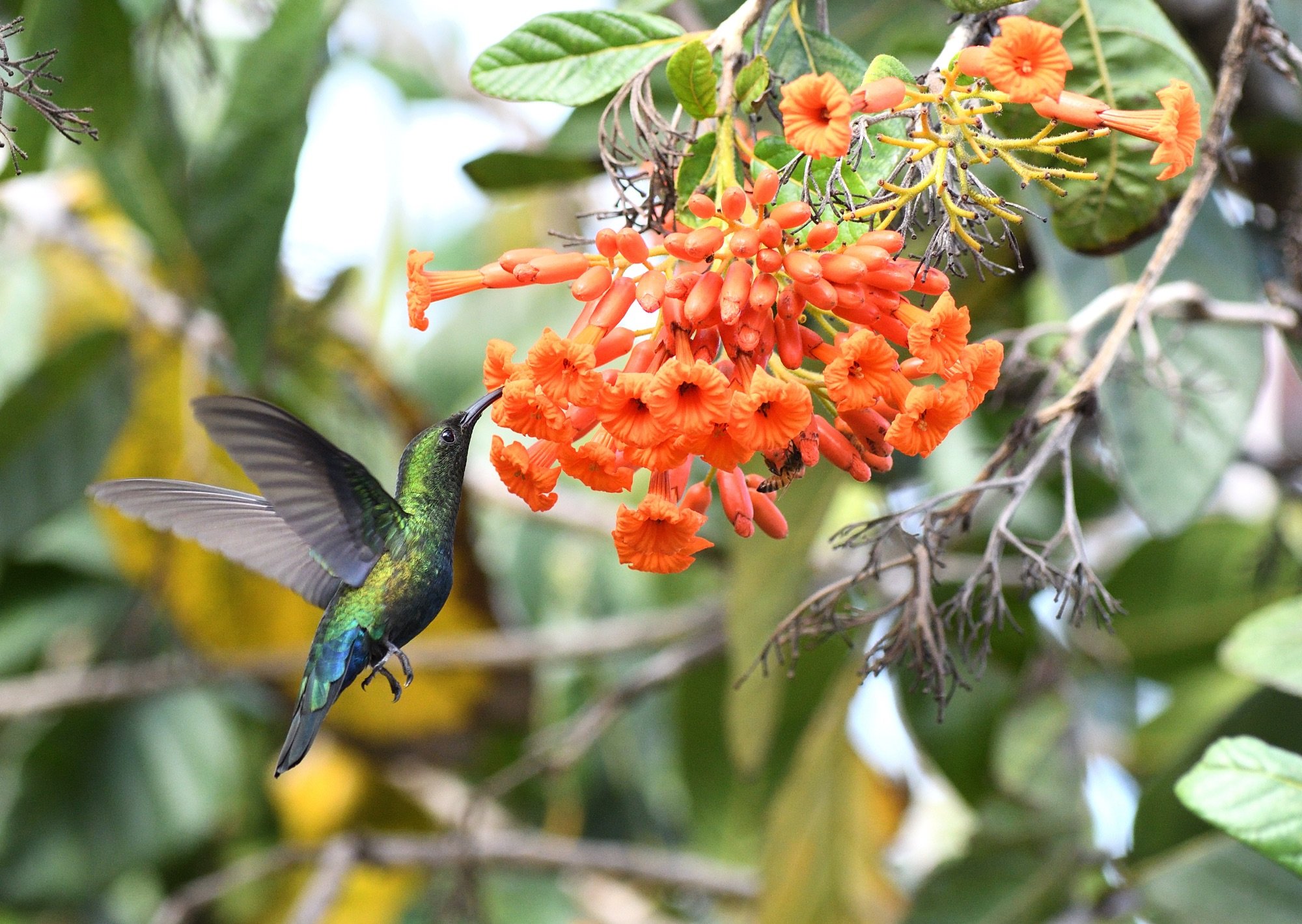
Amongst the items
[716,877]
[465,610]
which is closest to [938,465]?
[716,877]

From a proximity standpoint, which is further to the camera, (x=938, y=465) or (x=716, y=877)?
(x=716, y=877)

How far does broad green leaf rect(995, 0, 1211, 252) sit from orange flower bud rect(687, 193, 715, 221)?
0.50 meters

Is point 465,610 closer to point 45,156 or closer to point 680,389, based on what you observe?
point 45,156

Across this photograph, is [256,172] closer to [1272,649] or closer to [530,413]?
[530,413]

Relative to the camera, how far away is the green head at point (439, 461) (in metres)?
1.75

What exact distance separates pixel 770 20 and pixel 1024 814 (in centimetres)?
243

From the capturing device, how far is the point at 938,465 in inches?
114


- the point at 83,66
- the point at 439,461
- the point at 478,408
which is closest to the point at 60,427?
the point at 83,66

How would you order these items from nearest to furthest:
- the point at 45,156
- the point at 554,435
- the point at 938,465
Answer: the point at 554,435 < the point at 45,156 < the point at 938,465

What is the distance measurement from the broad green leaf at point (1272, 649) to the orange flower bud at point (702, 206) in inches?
46.9

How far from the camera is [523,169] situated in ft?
6.56

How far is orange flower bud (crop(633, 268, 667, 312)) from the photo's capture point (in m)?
1.17

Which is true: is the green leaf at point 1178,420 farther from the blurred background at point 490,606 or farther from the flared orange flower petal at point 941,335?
the flared orange flower petal at point 941,335

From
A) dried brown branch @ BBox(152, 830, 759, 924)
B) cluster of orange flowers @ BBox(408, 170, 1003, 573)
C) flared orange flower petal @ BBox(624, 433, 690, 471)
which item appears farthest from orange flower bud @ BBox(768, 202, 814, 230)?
dried brown branch @ BBox(152, 830, 759, 924)
